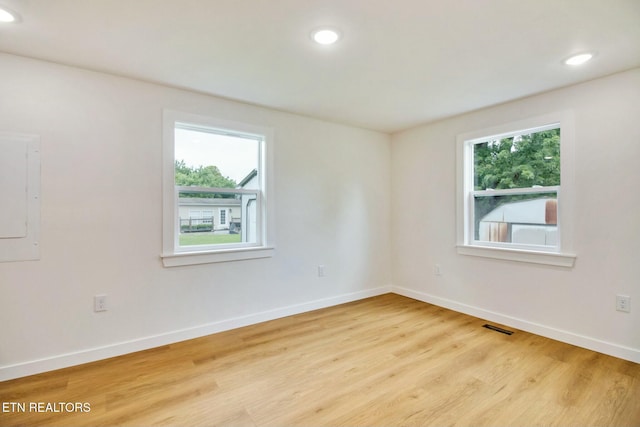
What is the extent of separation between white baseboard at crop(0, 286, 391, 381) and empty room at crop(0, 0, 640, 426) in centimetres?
2

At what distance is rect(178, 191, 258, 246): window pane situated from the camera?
298 cm

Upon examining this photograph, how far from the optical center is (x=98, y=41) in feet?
6.73

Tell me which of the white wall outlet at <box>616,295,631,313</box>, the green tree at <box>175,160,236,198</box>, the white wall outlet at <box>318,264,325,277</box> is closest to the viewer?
the white wall outlet at <box>616,295,631,313</box>

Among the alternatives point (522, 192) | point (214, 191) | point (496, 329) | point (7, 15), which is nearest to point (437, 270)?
point (496, 329)

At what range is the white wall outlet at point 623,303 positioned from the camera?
96.7 inches

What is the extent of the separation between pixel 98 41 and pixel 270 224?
2081mm

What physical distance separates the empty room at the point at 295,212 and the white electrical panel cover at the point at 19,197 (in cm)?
1

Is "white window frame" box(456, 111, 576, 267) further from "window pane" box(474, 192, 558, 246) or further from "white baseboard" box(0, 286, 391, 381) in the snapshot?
"white baseboard" box(0, 286, 391, 381)

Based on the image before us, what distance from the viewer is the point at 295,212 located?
11.8 ft

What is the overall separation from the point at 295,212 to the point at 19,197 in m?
2.35

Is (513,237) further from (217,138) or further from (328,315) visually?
(217,138)

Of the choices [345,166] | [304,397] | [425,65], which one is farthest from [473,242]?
[304,397]

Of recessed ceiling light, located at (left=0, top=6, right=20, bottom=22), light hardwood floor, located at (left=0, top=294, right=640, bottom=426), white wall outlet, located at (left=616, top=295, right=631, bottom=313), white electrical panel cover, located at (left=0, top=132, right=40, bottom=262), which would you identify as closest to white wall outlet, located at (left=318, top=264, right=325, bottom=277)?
light hardwood floor, located at (left=0, top=294, right=640, bottom=426)

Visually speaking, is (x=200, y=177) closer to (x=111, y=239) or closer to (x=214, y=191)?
(x=214, y=191)
